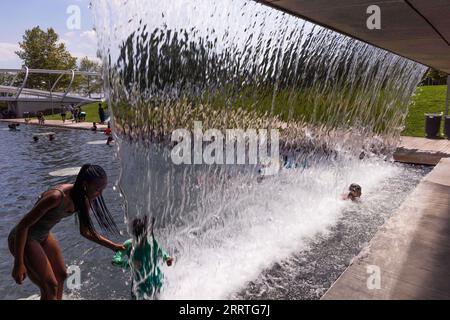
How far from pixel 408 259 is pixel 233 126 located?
3448 millimetres

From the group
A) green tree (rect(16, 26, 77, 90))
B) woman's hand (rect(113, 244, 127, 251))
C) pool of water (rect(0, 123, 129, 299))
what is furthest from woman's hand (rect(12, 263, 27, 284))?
green tree (rect(16, 26, 77, 90))

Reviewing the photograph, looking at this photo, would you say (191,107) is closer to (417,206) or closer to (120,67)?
(120,67)

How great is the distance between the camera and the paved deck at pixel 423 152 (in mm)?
11320

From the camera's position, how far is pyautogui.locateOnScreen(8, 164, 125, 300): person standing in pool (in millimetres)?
2967

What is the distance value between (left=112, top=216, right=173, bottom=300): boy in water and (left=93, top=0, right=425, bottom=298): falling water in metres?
0.21

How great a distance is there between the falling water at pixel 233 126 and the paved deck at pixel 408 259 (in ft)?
4.43

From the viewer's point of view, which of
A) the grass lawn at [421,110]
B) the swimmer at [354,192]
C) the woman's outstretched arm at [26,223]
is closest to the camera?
the woman's outstretched arm at [26,223]

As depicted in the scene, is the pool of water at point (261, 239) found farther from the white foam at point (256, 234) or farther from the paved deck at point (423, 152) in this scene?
the paved deck at point (423, 152)

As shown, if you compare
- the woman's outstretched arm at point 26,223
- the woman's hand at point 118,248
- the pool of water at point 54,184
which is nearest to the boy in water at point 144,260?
the woman's hand at point 118,248

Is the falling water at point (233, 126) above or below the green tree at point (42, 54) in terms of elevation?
below

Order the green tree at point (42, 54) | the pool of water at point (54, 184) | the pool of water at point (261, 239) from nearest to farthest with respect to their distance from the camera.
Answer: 1. the pool of water at point (261, 239)
2. the pool of water at point (54, 184)
3. the green tree at point (42, 54)

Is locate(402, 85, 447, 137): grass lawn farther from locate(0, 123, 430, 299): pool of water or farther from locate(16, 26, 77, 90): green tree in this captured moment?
locate(16, 26, 77, 90): green tree

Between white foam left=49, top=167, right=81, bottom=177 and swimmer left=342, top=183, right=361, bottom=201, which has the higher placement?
swimmer left=342, top=183, right=361, bottom=201

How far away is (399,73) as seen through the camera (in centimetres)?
1223
